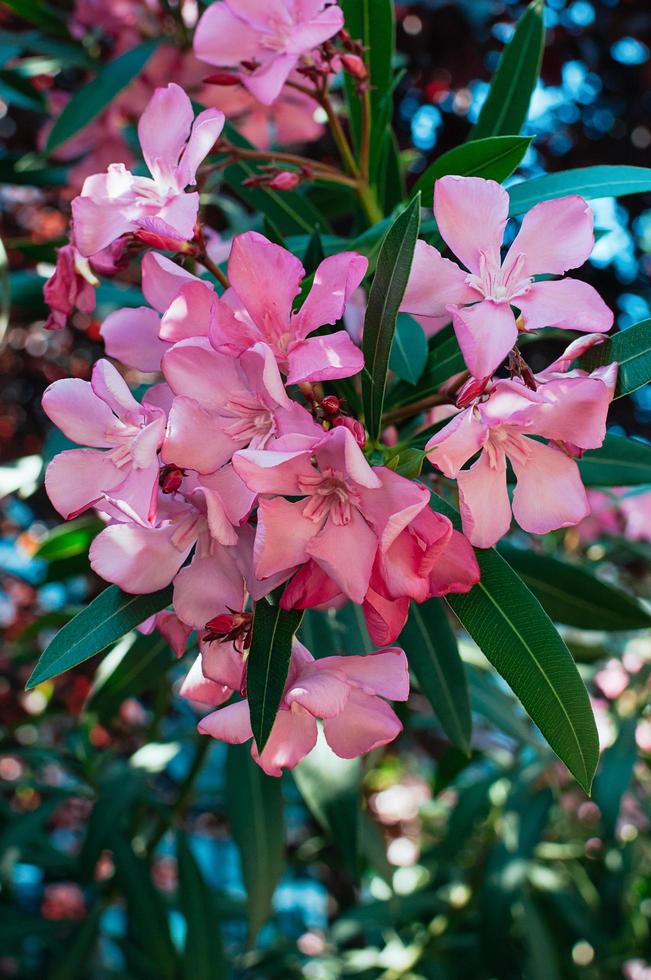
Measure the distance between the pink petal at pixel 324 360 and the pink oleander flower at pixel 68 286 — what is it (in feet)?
0.96

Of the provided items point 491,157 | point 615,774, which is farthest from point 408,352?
point 615,774

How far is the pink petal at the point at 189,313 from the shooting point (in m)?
0.66

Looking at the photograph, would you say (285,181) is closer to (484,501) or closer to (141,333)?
(141,333)

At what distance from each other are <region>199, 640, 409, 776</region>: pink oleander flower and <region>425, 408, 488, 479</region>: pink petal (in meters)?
0.15

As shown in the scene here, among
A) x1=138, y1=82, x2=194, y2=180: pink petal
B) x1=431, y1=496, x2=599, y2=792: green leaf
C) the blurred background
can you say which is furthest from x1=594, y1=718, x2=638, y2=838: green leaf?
x1=138, y1=82, x2=194, y2=180: pink petal

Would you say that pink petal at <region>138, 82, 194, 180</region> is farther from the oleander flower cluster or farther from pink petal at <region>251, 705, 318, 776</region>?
pink petal at <region>251, 705, 318, 776</region>

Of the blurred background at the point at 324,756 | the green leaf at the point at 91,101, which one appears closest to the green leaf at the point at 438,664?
the blurred background at the point at 324,756

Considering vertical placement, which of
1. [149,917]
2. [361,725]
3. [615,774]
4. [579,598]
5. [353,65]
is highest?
[353,65]

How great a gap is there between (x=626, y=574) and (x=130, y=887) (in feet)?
4.56

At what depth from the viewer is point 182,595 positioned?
2.17 ft

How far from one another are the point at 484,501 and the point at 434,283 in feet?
0.53

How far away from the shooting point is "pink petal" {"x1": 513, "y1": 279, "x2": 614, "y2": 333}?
672 mm

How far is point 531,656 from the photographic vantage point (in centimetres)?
70

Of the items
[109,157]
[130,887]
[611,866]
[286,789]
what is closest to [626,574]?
[611,866]
